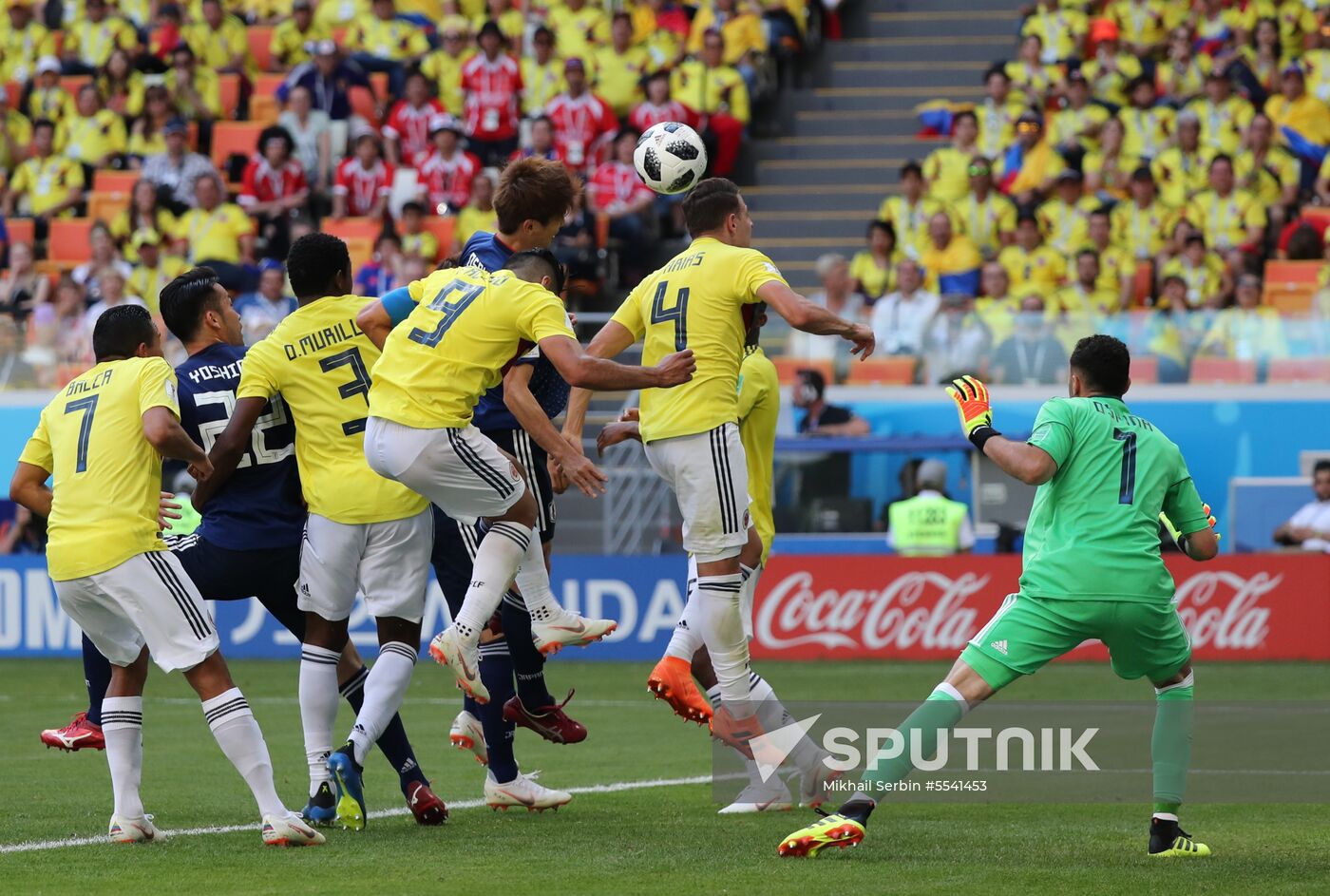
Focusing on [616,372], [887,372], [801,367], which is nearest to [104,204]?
[801,367]

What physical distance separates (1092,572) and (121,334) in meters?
3.97

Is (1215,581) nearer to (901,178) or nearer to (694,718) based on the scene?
(901,178)

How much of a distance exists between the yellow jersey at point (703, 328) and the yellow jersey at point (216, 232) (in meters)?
14.8

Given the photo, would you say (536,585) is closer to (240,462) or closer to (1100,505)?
(240,462)

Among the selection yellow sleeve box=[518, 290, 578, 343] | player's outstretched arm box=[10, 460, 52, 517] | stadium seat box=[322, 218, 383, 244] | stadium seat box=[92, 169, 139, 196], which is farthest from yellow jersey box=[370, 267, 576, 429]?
stadium seat box=[92, 169, 139, 196]

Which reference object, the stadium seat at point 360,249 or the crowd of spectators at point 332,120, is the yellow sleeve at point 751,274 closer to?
the crowd of spectators at point 332,120

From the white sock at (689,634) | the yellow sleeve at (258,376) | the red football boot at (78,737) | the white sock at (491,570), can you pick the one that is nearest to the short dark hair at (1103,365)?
the white sock at (689,634)

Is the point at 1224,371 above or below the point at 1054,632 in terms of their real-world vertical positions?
below

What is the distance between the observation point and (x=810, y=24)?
25000 mm

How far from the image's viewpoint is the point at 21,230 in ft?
78.1

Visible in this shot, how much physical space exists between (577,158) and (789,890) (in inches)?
660

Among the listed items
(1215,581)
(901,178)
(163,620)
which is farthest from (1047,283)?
(163,620)

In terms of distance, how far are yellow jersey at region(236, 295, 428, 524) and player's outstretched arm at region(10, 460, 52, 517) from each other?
86 centimetres

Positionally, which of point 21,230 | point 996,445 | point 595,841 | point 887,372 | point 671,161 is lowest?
point 595,841
